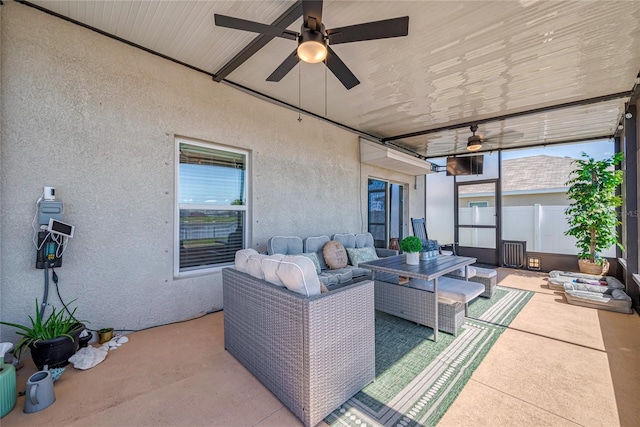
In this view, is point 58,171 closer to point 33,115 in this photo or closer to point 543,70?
point 33,115

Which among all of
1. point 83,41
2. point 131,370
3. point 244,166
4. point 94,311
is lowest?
point 131,370

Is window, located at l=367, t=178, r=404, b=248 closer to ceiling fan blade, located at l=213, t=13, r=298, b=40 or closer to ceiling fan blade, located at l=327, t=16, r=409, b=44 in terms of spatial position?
ceiling fan blade, located at l=327, t=16, r=409, b=44

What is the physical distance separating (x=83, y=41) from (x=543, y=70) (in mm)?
5169

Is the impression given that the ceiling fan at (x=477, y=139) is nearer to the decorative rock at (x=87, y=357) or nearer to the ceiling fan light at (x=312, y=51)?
the ceiling fan light at (x=312, y=51)

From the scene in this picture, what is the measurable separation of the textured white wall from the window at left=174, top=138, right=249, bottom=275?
6.3 inches

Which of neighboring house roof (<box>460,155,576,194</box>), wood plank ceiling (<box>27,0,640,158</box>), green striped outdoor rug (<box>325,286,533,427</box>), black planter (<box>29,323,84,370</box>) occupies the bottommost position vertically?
green striped outdoor rug (<box>325,286,533,427</box>)

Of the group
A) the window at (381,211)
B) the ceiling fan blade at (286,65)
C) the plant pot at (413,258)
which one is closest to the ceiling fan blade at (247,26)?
the ceiling fan blade at (286,65)

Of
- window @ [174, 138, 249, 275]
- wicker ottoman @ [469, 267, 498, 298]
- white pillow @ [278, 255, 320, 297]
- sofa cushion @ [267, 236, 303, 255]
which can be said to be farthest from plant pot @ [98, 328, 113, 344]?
wicker ottoman @ [469, 267, 498, 298]

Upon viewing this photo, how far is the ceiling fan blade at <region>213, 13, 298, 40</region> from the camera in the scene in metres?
2.00

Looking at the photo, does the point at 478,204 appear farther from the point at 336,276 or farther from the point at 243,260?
the point at 243,260

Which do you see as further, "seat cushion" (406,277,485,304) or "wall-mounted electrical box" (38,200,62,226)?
"seat cushion" (406,277,485,304)

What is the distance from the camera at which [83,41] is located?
263 cm

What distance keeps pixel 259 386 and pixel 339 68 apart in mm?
2737

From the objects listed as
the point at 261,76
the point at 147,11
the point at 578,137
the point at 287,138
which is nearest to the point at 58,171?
the point at 147,11
